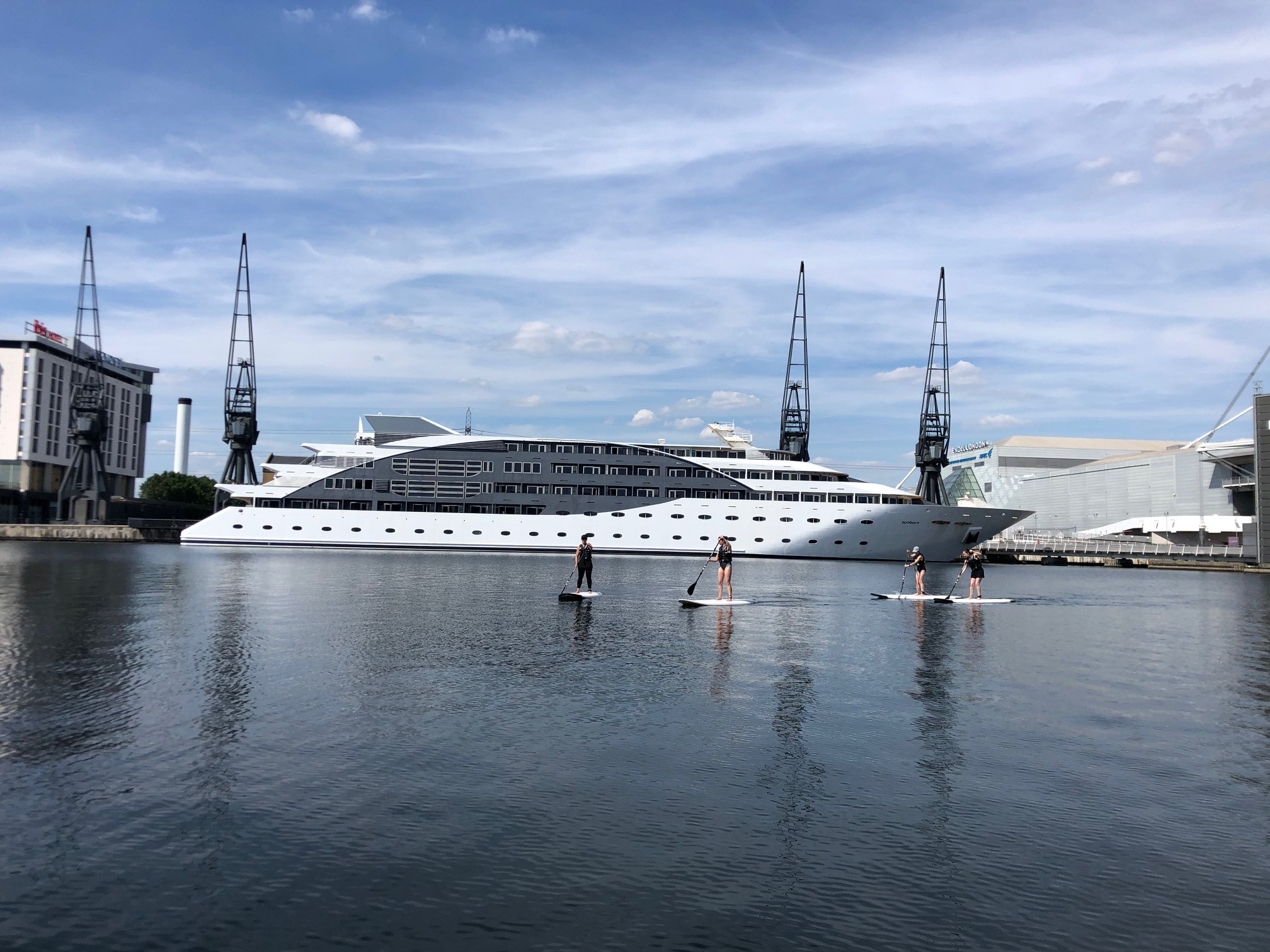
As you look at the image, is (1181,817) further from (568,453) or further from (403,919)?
(568,453)

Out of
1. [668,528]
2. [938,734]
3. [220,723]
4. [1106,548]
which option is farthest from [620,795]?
[1106,548]

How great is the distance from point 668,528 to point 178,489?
3392 inches

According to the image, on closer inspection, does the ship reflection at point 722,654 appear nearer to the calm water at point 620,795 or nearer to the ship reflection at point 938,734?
the calm water at point 620,795

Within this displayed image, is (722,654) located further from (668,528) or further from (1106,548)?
(1106,548)

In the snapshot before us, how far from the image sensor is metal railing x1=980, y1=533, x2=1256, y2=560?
8756 cm

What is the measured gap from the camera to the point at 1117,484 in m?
123

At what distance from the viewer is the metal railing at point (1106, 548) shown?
287 ft

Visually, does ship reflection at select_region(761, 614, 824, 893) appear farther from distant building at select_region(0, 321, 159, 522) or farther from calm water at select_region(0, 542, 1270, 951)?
distant building at select_region(0, 321, 159, 522)

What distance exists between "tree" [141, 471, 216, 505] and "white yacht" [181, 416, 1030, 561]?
60.9 metres

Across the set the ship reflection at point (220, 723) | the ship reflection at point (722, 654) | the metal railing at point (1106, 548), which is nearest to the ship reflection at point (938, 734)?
the ship reflection at point (722, 654)

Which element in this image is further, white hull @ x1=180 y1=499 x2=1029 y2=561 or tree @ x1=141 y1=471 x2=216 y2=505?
tree @ x1=141 y1=471 x2=216 y2=505

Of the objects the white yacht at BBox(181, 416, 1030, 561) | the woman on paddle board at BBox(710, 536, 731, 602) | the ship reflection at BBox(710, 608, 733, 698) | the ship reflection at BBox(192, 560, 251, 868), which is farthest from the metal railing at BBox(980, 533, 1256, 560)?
the ship reflection at BBox(192, 560, 251, 868)

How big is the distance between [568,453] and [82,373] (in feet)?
292

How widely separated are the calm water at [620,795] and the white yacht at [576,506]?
47829 millimetres
